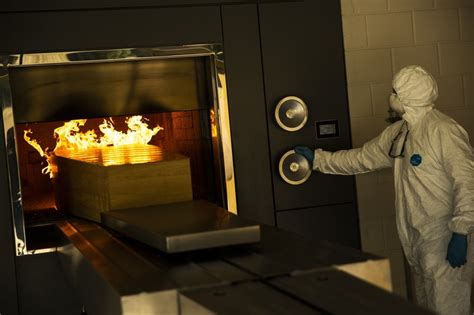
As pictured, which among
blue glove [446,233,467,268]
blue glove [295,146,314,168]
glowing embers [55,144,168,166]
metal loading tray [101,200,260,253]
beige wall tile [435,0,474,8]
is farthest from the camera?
beige wall tile [435,0,474,8]

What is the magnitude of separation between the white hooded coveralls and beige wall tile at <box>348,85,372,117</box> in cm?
41

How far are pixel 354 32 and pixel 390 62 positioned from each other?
0.20m

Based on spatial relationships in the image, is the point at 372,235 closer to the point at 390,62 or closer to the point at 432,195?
the point at 432,195

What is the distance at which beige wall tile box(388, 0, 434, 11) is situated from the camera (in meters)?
3.37

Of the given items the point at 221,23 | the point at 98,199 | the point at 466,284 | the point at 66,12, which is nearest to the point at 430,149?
the point at 466,284

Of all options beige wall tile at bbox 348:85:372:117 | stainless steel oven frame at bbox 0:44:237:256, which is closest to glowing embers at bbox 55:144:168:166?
stainless steel oven frame at bbox 0:44:237:256

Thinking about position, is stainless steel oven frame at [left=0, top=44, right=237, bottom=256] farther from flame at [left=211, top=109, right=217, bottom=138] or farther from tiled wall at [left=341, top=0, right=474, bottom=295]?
tiled wall at [left=341, top=0, right=474, bottom=295]

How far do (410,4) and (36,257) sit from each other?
1.80m

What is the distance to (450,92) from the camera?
345cm

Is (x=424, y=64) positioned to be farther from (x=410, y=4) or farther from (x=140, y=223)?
(x=140, y=223)

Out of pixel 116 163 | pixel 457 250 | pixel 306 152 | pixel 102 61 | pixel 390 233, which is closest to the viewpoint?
pixel 457 250

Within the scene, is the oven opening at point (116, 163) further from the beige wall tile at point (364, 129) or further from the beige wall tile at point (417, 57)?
the beige wall tile at point (417, 57)

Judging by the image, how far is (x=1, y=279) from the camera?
3.00 metres

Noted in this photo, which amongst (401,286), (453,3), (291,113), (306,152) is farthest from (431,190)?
(453,3)
